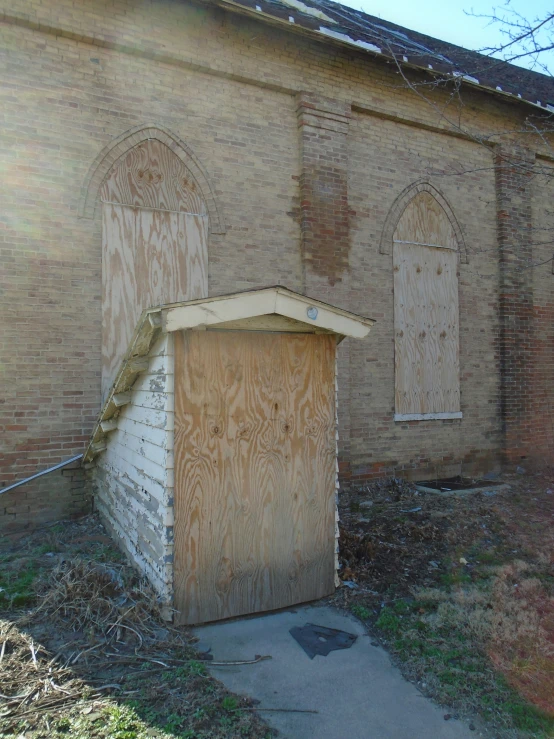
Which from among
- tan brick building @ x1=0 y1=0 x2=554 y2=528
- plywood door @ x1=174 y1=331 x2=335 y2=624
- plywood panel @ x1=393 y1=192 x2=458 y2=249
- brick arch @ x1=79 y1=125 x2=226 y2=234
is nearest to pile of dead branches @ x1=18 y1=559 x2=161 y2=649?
plywood door @ x1=174 y1=331 x2=335 y2=624

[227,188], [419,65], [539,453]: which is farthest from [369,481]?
[419,65]

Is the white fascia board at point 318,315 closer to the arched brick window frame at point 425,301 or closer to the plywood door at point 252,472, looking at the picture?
the plywood door at point 252,472

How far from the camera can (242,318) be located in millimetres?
4207

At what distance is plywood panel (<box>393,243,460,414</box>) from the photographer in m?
9.45

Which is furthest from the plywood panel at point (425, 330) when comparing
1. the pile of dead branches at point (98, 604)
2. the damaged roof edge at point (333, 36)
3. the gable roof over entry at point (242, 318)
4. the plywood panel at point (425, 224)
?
the pile of dead branches at point (98, 604)

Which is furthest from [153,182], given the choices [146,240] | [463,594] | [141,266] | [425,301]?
[463,594]

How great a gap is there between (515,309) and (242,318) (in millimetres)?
8073

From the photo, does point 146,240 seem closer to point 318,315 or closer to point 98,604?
point 318,315

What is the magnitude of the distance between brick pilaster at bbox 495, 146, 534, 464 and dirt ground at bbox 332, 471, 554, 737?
239 cm

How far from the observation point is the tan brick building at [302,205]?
6699mm

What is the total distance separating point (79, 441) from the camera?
6.93m

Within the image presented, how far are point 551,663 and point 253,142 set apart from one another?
23.7ft

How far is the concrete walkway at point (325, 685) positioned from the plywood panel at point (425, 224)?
22.7 ft

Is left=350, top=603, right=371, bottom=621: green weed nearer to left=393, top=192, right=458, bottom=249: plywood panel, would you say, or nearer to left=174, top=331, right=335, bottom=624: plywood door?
left=174, top=331, right=335, bottom=624: plywood door
